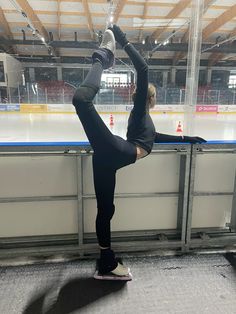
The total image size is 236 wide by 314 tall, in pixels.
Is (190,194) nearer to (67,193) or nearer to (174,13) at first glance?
(67,193)

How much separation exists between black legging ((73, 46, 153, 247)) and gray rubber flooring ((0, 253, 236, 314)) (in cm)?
35

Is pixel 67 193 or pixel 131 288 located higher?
pixel 67 193

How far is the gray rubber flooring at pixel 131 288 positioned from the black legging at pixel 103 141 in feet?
1.16

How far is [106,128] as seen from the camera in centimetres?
134

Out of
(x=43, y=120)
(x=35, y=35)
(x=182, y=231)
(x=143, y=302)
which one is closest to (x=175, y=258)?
(x=182, y=231)

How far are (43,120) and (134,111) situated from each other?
15.0ft

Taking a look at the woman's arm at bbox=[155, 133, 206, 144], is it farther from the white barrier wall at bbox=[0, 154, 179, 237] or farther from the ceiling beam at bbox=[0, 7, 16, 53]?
the ceiling beam at bbox=[0, 7, 16, 53]

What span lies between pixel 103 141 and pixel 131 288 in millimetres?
941

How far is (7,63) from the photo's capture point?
195 inches

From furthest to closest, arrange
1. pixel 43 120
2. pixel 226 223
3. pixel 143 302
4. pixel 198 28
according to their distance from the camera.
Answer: pixel 43 120 → pixel 226 223 → pixel 198 28 → pixel 143 302

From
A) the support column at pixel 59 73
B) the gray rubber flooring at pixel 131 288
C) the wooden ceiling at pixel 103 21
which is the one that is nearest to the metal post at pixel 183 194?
the gray rubber flooring at pixel 131 288

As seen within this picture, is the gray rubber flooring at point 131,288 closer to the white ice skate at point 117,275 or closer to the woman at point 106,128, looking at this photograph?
the white ice skate at point 117,275

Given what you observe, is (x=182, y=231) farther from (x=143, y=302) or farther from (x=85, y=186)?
(x=85, y=186)

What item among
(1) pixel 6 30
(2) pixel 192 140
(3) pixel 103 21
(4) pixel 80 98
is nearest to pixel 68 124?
(1) pixel 6 30
